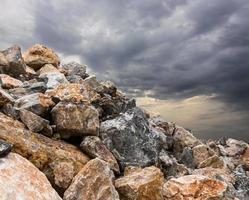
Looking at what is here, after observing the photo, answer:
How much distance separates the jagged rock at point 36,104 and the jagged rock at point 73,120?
0.56 metres

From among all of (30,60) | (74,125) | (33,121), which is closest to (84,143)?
(74,125)

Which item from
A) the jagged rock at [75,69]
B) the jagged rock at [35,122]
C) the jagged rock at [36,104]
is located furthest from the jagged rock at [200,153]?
the jagged rock at [35,122]

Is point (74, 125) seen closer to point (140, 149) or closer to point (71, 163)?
point (71, 163)

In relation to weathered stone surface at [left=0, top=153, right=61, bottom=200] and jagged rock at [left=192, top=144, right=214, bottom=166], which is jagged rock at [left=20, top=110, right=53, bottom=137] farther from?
jagged rock at [left=192, top=144, right=214, bottom=166]

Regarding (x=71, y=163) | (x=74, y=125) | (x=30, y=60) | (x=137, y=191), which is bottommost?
(x=137, y=191)

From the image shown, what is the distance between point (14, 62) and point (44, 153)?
1329 centimetres

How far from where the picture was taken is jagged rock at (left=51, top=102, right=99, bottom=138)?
20.5 m

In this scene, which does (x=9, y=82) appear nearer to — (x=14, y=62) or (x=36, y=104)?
(x=14, y=62)

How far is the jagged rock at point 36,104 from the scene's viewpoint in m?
20.9

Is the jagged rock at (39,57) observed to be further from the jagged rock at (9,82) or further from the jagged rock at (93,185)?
the jagged rock at (93,185)

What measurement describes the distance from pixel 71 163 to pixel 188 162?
11562mm

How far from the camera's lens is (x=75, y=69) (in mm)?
35094

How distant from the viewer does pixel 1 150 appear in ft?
51.1

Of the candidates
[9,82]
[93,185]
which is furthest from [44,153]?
[9,82]
